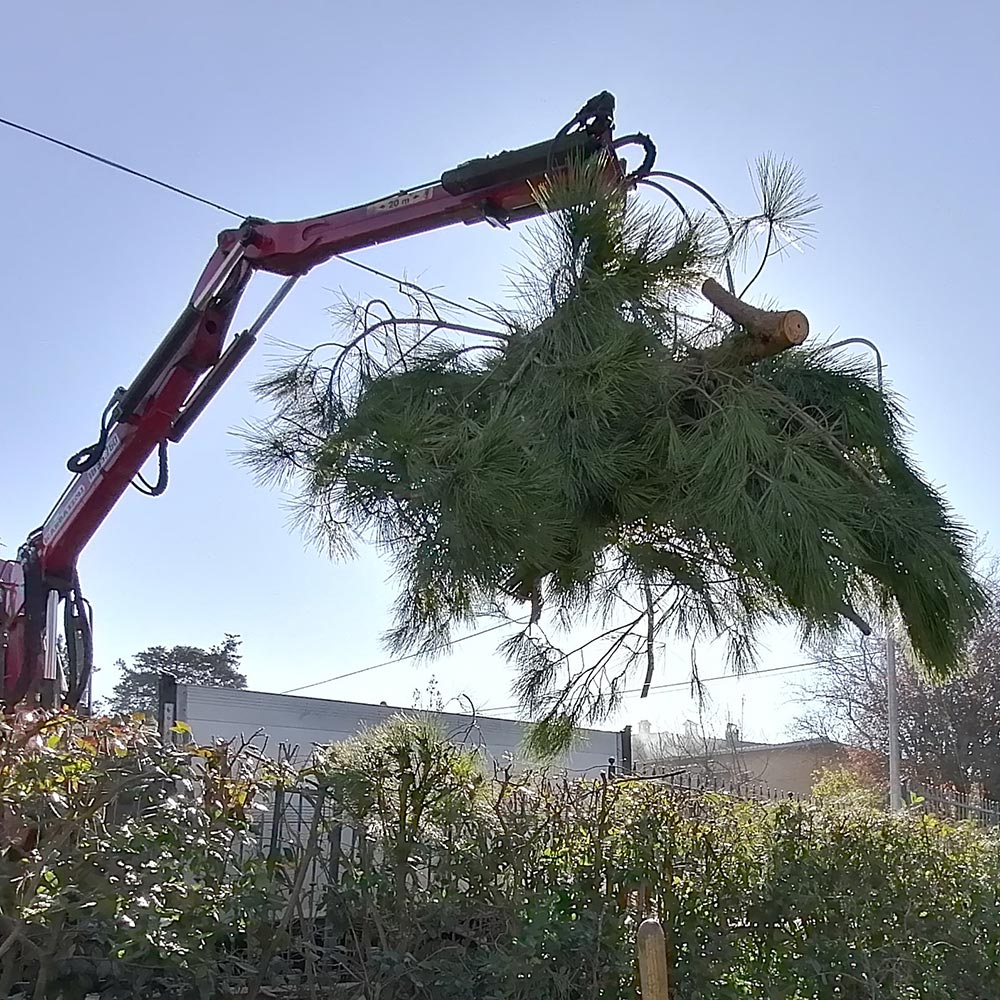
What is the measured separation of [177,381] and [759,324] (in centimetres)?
319

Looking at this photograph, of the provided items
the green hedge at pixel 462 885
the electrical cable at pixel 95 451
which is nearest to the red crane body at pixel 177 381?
the electrical cable at pixel 95 451

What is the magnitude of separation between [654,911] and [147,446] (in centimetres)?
319

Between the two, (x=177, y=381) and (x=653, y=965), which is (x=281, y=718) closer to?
(x=177, y=381)

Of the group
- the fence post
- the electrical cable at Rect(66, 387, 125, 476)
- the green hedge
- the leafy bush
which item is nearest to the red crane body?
the electrical cable at Rect(66, 387, 125, 476)

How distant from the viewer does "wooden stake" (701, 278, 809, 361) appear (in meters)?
2.70

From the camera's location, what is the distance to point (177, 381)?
16.6 feet

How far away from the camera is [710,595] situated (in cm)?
285

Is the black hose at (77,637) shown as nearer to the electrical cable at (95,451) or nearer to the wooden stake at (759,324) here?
the electrical cable at (95,451)

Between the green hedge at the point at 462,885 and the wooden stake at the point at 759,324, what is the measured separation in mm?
1495

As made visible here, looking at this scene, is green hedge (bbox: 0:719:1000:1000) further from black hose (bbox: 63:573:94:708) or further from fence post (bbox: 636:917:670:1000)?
black hose (bbox: 63:573:94:708)

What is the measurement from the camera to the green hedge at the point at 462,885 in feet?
8.29

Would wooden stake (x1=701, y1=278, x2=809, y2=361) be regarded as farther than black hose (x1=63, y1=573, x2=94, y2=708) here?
No

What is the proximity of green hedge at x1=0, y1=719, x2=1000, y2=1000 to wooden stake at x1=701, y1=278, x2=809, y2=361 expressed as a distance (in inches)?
58.8

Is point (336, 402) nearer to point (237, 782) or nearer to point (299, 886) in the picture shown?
point (237, 782)
